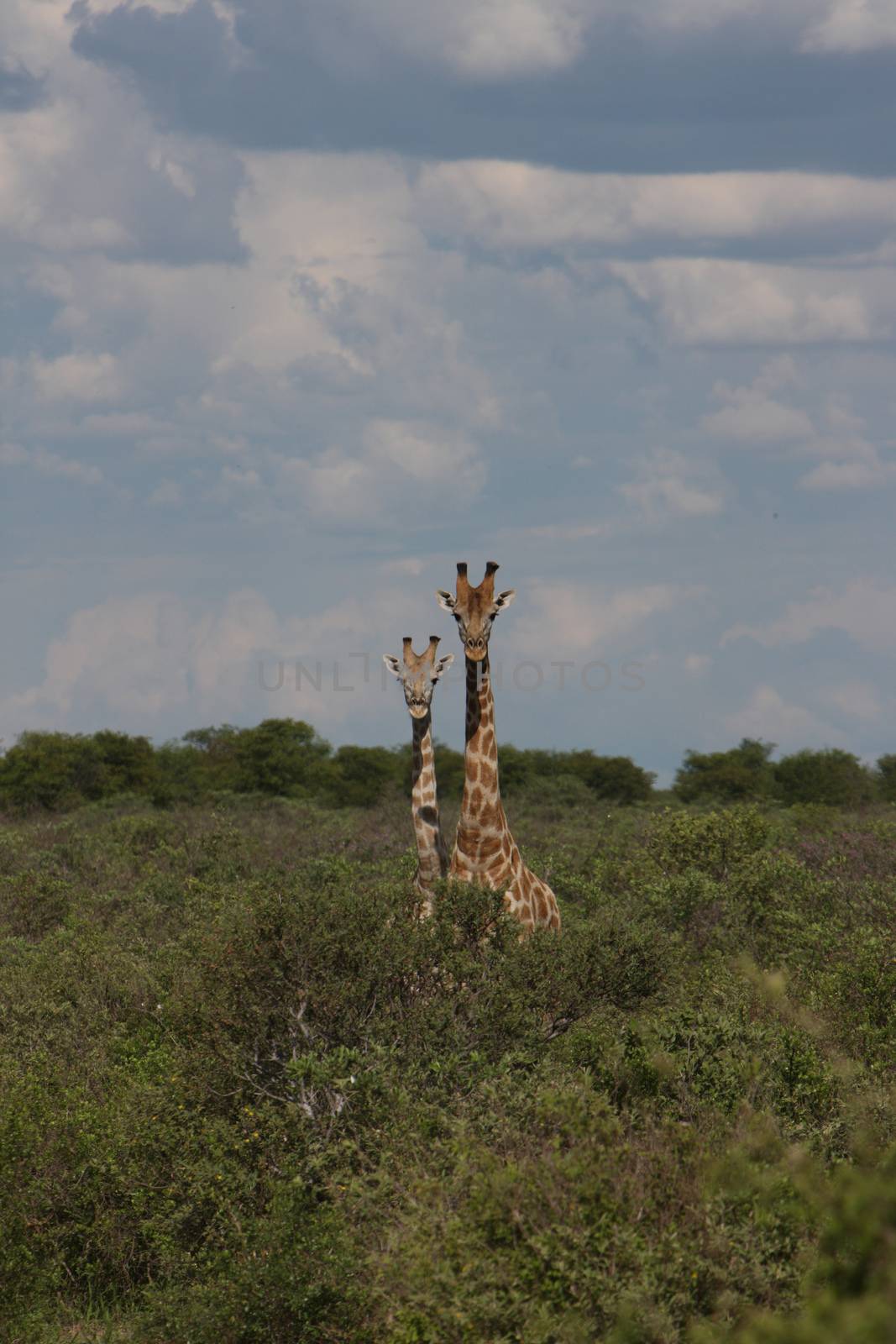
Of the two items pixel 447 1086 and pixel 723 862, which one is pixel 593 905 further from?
pixel 447 1086

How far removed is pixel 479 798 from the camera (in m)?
13.2

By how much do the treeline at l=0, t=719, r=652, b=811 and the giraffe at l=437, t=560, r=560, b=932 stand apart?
2830 centimetres

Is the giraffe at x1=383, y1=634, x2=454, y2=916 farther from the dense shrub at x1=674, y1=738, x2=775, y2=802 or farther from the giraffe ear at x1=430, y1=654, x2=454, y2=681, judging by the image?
the dense shrub at x1=674, y1=738, x2=775, y2=802

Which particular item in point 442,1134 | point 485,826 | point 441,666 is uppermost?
point 441,666

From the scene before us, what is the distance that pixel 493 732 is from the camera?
14070 millimetres

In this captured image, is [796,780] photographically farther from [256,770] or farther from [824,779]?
[256,770]

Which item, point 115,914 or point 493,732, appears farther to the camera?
point 115,914

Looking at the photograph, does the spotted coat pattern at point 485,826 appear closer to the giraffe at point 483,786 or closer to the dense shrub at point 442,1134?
the giraffe at point 483,786

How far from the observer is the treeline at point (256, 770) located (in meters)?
43.1

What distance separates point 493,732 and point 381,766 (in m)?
35.1

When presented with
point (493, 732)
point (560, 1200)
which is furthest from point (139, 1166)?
point (493, 732)

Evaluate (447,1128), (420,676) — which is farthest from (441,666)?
(447,1128)

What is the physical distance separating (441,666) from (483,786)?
1145 millimetres

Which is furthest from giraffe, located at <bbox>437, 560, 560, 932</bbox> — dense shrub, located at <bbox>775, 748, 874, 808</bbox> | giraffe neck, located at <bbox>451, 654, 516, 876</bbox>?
dense shrub, located at <bbox>775, 748, 874, 808</bbox>
